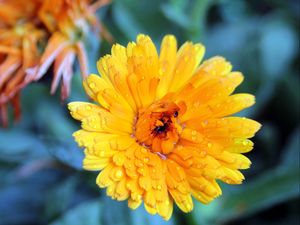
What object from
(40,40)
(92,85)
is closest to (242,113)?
(40,40)

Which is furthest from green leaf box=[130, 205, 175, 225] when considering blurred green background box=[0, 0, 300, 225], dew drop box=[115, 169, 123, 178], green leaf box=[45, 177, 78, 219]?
dew drop box=[115, 169, 123, 178]

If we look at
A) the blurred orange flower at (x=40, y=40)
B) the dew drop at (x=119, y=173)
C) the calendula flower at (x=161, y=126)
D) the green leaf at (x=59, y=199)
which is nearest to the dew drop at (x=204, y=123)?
the calendula flower at (x=161, y=126)

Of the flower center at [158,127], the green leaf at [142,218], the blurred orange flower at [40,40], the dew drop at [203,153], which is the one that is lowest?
the green leaf at [142,218]

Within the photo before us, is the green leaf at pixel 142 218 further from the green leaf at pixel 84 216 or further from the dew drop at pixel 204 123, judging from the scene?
the dew drop at pixel 204 123

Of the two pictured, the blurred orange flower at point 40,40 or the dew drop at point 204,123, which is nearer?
the dew drop at point 204,123

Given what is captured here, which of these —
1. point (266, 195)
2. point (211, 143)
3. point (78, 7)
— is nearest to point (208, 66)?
point (211, 143)

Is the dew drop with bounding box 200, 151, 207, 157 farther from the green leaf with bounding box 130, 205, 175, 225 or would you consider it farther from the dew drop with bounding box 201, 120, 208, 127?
the green leaf with bounding box 130, 205, 175, 225
